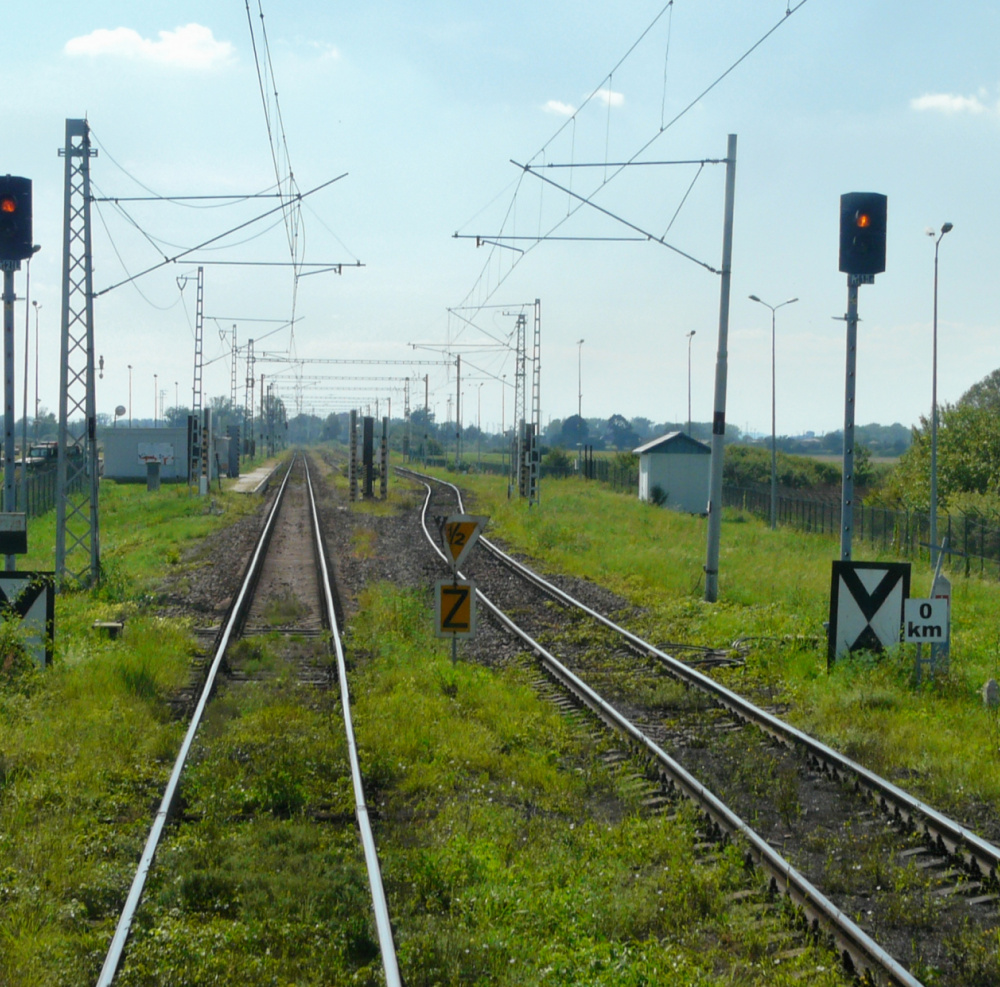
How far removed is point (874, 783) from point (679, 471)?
123 ft

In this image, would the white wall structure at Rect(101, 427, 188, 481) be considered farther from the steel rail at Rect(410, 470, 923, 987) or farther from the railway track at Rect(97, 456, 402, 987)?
the steel rail at Rect(410, 470, 923, 987)

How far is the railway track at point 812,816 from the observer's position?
20.1 feet

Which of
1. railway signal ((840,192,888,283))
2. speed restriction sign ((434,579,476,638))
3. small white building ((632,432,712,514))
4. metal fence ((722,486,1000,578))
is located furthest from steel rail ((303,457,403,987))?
small white building ((632,432,712,514))

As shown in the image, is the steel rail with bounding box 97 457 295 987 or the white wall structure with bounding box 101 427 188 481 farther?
the white wall structure with bounding box 101 427 188 481

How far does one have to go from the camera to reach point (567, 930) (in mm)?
6016

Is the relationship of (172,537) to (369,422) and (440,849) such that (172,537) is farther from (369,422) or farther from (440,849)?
(440,849)

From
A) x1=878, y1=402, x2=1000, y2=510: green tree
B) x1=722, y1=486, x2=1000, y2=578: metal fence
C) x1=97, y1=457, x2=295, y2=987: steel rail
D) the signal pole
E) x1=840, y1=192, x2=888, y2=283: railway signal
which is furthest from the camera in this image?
x1=878, y1=402, x2=1000, y2=510: green tree

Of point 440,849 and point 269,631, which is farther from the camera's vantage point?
point 269,631

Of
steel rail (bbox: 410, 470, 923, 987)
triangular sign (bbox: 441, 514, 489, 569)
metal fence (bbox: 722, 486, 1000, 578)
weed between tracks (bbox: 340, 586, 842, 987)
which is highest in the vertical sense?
triangular sign (bbox: 441, 514, 489, 569)

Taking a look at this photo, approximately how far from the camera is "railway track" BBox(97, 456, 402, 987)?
5996 millimetres

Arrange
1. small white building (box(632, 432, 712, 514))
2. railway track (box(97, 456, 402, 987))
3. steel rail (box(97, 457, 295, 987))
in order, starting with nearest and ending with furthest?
1. steel rail (box(97, 457, 295, 987))
2. railway track (box(97, 456, 402, 987))
3. small white building (box(632, 432, 712, 514))

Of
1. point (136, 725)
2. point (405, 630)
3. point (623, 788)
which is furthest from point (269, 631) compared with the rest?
point (623, 788)

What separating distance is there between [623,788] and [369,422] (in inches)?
1467

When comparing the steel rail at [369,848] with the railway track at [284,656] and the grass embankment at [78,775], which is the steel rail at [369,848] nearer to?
the railway track at [284,656]
